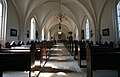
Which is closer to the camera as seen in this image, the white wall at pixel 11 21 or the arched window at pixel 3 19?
the arched window at pixel 3 19

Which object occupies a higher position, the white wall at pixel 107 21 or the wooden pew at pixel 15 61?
the white wall at pixel 107 21

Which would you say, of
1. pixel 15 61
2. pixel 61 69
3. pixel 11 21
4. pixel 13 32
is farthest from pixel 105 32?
pixel 15 61

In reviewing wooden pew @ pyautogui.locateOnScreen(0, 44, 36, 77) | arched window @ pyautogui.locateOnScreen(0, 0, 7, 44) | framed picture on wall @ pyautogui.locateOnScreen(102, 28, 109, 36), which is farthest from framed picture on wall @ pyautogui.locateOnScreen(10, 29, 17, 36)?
framed picture on wall @ pyautogui.locateOnScreen(102, 28, 109, 36)

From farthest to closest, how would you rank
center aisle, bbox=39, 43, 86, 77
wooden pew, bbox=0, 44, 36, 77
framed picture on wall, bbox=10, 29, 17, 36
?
framed picture on wall, bbox=10, 29, 17, 36 < center aisle, bbox=39, 43, 86, 77 < wooden pew, bbox=0, 44, 36, 77

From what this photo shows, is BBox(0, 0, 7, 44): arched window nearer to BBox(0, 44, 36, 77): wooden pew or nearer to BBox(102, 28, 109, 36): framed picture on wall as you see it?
BBox(0, 44, 36, 77): wooden pew

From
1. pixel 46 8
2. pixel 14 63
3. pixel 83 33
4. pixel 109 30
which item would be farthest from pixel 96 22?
pixel 14 63

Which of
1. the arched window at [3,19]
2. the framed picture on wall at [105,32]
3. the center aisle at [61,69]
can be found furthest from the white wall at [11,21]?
the framed picture on wall at [105,32]

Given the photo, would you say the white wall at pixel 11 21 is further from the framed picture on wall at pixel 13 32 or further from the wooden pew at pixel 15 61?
the wooden pew at pixel 15 61

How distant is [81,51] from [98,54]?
2.81m

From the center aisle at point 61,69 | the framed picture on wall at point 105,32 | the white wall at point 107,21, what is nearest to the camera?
the center aisle at point 61,69

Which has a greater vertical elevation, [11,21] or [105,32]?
[11,21]

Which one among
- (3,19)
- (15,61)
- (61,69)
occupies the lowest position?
(61,69)

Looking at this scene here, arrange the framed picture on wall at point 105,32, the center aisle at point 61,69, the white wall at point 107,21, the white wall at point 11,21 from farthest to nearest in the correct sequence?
the framed picture on wall at point 105,32 → the white wall at point 107,21 → the white wall at point 11,21 → the center aisle at point 61,69

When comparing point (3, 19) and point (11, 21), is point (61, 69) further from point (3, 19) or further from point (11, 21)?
point (11, 21)
